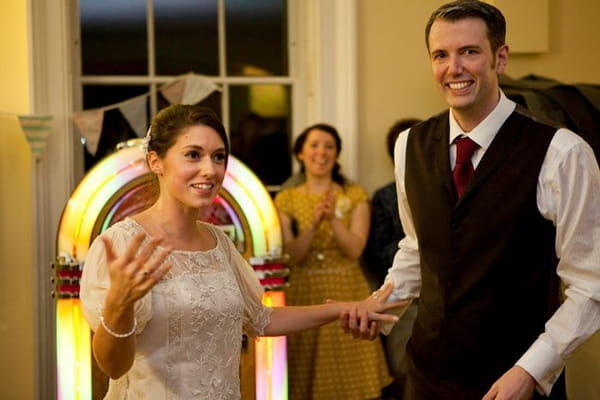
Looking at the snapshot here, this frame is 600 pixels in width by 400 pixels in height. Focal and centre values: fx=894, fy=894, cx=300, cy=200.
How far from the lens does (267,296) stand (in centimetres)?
323

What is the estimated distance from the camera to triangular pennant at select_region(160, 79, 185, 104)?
4.18 meters

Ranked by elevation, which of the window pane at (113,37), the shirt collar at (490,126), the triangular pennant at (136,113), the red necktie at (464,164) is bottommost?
the red necktie at (464,164)

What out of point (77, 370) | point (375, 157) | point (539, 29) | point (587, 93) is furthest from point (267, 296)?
point (539, 29)

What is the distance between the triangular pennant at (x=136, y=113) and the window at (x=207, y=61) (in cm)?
3

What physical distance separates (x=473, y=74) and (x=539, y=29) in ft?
6.94

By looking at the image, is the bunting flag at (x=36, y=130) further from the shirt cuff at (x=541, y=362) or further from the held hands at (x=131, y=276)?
the shirt cuff at (x=541, y=362)

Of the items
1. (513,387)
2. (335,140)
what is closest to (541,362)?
(513,387)

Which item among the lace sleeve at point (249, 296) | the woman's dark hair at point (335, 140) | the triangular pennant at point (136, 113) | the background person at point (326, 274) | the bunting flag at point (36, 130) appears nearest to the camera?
the lace sleeve at point (249, 296)

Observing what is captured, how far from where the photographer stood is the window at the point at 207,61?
167 inches

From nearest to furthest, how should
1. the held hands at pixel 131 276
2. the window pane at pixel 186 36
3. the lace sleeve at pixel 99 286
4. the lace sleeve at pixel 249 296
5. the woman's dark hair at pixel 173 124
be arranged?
the held hands at pixel 131 276 < the lace sleeve at pixel 99 286 < the woman's dark hair at pixel 173 124 < the lace sleeve at pixel 249 296 < the window pane at pixel 186 36

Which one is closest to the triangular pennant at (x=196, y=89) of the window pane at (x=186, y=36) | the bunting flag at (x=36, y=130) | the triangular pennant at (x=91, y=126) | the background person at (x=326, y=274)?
the window pane at (x=186, y=36)

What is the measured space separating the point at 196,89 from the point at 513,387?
8.39ft

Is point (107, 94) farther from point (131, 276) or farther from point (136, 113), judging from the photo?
point (131, 276)

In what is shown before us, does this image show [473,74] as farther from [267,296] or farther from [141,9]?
[141,9]
